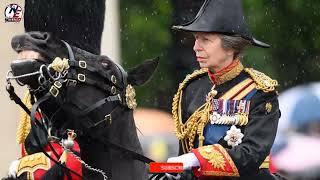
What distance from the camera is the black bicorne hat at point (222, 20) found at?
629 centimetres

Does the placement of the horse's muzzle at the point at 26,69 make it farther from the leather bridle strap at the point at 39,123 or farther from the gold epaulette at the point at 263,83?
the gold epaulette at the point at 263,83

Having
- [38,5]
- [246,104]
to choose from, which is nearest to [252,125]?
[246,104]

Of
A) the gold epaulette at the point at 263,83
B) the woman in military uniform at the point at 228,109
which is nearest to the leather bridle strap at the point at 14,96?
the woman in military uniform at the point at 228,109

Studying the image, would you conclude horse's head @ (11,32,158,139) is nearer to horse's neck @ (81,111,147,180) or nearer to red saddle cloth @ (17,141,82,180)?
horse's neck @ (81,111,147,180)

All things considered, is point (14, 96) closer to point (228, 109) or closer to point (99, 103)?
point (99, 103)

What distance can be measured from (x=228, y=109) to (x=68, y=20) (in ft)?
2.81

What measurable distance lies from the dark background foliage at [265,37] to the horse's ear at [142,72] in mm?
7458

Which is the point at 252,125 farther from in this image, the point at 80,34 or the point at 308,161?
the point at 308,161

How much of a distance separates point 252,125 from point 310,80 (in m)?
11.1

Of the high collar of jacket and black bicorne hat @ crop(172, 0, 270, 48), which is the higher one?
black bicorne hat @ crop(172, 0, 270, 48)

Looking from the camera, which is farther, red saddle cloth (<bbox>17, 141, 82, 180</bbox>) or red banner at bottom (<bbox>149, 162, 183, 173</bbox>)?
red saddle cloth (<bbox>17, 141, 82, 180</bbox>)

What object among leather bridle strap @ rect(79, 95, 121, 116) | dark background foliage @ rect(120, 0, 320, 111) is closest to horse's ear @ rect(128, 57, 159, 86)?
leather bridle strap @ rect(79, 95, 121, 116)

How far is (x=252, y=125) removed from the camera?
625 cm

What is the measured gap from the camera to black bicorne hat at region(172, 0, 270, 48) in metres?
6.29
